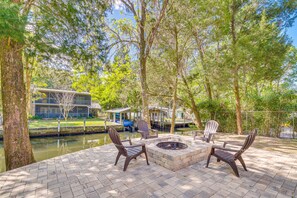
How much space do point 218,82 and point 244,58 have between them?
1458 mm

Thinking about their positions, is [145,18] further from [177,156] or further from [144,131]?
[177,156]

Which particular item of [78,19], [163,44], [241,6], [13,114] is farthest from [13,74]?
[241,6]

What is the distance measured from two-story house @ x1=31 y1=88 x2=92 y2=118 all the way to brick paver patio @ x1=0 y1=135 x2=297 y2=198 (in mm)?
19118

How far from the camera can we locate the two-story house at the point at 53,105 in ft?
67.6

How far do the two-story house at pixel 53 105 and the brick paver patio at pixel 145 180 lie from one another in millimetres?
19118

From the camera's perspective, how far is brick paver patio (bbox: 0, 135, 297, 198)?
2.44m

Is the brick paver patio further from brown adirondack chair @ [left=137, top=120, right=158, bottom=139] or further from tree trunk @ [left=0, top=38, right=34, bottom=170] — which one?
brown adirondack chair @ [left=137, top=120, right=158, bottom=139]

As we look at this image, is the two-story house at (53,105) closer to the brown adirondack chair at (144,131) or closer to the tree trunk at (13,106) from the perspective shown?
the tree trunk at (13,106)

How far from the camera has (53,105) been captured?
21.8 metres

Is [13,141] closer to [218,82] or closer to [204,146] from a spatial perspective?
[204,146]

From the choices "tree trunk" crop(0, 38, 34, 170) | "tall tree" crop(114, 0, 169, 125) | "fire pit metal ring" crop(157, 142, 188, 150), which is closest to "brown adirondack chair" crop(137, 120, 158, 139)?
"fire pit metal ring" crop(157, 142, 188, 150)

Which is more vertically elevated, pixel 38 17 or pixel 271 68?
pixel 38 17

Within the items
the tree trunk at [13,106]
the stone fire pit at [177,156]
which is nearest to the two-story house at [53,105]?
the tree trunk at [13,106]

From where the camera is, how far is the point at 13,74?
12.3 feet
